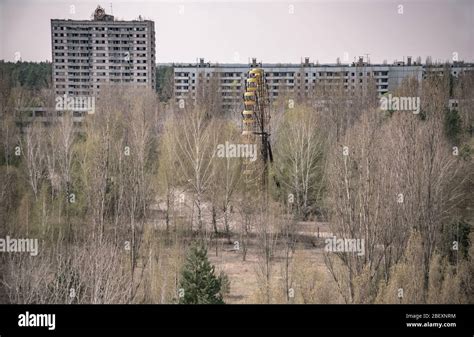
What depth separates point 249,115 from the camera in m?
14.5

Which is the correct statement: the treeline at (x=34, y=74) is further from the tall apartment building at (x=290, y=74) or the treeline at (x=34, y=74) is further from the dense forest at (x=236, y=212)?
the dense forest at (x=236, y=212)

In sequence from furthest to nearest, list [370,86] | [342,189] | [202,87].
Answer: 1. [202,87]
2. [370,86]
3. [342,189]

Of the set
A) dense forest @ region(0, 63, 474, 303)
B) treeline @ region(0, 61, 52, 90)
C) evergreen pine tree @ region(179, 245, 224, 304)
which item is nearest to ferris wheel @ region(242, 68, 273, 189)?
dense forest @ region(0, 63, 474, 303)

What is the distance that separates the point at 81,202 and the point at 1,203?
1.34 meters

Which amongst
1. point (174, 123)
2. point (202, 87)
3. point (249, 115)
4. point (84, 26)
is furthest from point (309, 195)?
point (84, 26)

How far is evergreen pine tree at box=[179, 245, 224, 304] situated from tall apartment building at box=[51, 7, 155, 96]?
14768mm

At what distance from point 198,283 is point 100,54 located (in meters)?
17.8

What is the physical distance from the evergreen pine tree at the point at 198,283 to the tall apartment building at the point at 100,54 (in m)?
14.8

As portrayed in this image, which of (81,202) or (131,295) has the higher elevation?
(81,202)

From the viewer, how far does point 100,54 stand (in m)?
24.8
